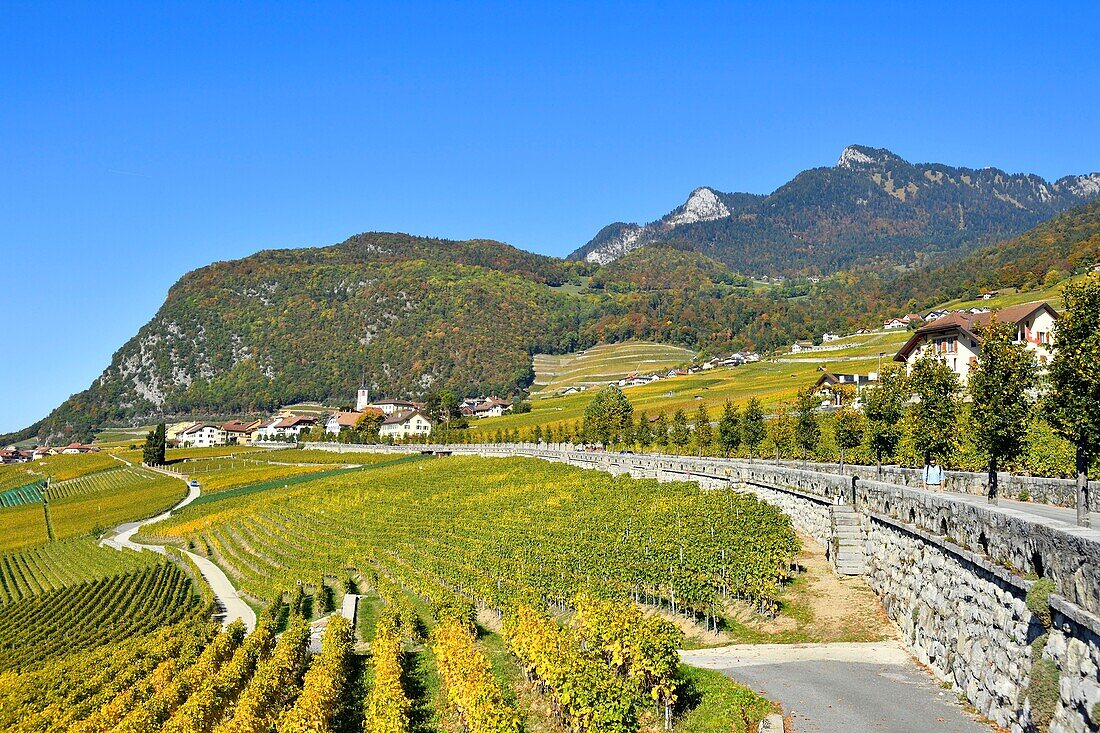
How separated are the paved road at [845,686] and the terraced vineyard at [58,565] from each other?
55.0 metres

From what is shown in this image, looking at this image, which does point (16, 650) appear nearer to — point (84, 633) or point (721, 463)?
point (84, 633)

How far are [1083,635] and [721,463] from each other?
161ft

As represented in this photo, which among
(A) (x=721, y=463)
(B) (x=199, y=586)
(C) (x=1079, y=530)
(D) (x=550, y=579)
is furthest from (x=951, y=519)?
(B) (x=199, y=586)

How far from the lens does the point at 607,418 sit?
4151 inches

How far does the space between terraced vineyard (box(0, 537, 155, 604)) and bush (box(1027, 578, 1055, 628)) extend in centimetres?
6461

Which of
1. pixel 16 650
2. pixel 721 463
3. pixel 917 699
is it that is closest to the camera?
pixel 917 699

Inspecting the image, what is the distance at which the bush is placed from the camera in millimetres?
14594

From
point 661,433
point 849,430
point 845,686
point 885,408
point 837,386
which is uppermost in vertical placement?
point 837,386

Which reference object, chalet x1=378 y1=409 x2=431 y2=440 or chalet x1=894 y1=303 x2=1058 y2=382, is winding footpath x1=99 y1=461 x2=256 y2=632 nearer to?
chalet x1=894 y1=303 x2=1058 y2=382

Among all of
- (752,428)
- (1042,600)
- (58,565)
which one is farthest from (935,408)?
(58,565)

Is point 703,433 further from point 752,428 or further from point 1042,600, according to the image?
point 1042,600

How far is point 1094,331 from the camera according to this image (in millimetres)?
22406

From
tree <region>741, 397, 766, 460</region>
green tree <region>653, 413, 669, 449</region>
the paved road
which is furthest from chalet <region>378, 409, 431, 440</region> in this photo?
the paved road

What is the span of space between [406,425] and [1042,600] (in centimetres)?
18040
